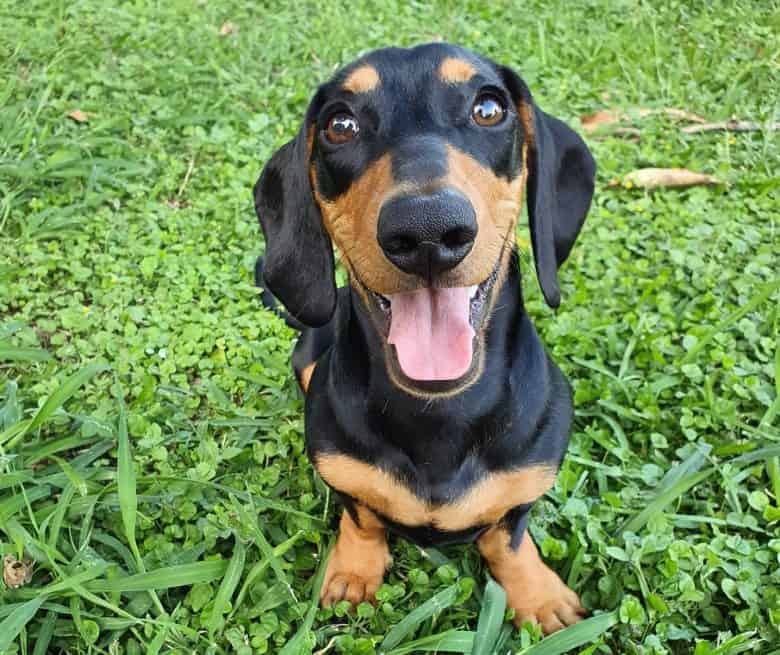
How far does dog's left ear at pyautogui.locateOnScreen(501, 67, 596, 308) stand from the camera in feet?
8.11

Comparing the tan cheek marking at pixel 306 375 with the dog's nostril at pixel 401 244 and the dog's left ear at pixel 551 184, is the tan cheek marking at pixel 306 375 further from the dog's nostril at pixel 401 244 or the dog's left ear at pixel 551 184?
the dog's nostril at pixel 401 244

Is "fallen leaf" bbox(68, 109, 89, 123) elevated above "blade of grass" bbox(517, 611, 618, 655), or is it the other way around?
"fallen leaf" bbox(68, 109, 89, 123)

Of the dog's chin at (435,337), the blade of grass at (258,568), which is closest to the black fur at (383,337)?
the dog's chin at (435,337)

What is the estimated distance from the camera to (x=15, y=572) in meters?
2.84

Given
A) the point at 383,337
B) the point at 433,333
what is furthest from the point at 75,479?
the point at 433,333

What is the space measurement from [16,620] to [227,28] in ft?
15.6

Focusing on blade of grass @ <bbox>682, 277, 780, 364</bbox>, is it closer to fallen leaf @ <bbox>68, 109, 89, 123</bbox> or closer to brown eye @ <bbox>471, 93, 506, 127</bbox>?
brown eye @ <bbox>471, 93, 506, 127</bbox>

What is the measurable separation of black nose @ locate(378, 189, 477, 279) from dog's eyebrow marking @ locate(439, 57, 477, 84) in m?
0.63

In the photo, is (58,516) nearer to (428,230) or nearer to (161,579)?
(161,579)

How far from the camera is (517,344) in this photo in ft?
8.21

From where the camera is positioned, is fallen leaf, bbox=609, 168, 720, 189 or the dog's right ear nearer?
the dog's right ear

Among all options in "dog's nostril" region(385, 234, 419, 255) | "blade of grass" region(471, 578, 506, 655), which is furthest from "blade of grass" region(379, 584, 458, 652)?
"dog's nostril" region(385, 234, 419, 255)

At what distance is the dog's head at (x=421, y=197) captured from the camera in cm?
191

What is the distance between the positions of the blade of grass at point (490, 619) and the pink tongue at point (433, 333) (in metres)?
0.92
